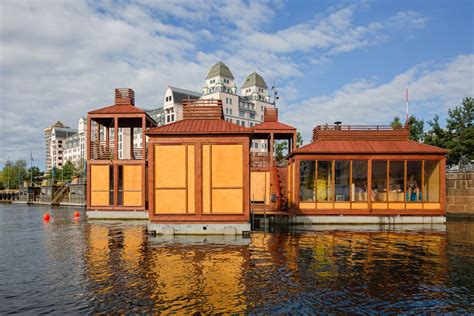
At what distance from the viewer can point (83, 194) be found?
62.3m

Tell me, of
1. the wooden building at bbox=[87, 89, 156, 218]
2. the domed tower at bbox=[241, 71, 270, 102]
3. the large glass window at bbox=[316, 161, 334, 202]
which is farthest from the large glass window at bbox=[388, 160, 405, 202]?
the domed tower at bbox=[241, 71, 270, 102]

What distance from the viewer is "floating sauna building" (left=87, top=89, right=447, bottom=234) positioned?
70.5 ft

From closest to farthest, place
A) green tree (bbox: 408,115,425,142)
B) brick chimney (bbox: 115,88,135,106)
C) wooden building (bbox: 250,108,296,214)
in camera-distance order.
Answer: wooden building (bbox: 250,108,296,214)
brick chimney (bbox: 115,88,135,106)
green tree (bbox: 408,115,425,142)

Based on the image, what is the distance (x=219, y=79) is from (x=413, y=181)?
9292 cm

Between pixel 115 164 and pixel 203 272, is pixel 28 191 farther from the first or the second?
pixel 203 272

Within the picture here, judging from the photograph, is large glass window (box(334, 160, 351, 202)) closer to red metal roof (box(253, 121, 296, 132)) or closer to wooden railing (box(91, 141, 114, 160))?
red metal roof (box(253, 121, 296, 132))

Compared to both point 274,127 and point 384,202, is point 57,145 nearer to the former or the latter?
point 274,127

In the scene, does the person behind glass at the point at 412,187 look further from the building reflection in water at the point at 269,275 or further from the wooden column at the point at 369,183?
the building reflection in water at the point at 269,275

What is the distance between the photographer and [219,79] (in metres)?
115

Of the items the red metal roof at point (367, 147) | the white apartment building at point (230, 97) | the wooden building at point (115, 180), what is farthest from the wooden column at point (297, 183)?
the white apartment building at point (230, 97)

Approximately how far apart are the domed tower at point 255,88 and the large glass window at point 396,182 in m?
97.4

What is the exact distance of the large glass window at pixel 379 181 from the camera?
29.1m

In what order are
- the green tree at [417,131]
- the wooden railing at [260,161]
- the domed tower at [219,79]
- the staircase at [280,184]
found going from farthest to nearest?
the domed tower at [219,79]
the green tree at [417,131]
the wooden railing at [260,161]
the staircase at [280,184]

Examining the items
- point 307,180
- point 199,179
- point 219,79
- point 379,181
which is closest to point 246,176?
point 199,179
